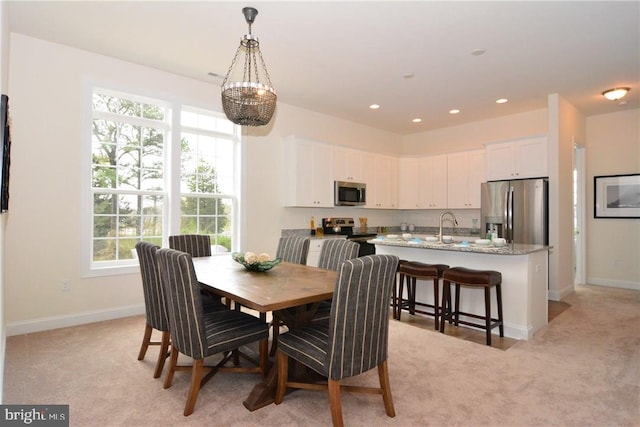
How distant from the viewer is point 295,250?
3.64 m

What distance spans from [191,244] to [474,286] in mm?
2896

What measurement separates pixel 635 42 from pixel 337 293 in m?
3.93

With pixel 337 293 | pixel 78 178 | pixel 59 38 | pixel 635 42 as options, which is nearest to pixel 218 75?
pixel 59 38

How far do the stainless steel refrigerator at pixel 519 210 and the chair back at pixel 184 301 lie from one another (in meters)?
4.66

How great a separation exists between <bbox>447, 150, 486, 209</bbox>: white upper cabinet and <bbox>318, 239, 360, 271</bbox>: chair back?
3829mm

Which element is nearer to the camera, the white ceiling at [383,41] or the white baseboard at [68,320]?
the white ceiling at [383,41]

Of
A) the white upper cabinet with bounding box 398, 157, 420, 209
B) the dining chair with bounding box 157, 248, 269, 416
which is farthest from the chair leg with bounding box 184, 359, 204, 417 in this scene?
the white upper cabinet with bounding box 398, 157, 420, 209

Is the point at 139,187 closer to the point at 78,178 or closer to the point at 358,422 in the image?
the point at 78,178

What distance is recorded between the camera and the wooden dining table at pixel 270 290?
6.53ft

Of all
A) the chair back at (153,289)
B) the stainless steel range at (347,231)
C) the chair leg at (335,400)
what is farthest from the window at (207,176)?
the chair leg at (335,400)

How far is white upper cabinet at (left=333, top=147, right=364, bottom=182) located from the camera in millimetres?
5855

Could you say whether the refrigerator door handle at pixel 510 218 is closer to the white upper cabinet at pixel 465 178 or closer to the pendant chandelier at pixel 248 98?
the white upper cabinet at pixel 465 178

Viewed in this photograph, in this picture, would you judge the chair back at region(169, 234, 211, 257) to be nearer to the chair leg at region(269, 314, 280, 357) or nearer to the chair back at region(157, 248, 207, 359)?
the chair leg at region(269, 314, 280, 357)

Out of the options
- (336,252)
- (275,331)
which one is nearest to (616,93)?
(336,252)
